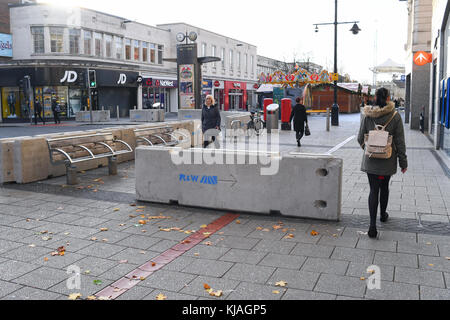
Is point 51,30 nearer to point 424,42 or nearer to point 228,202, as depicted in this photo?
point 424,42

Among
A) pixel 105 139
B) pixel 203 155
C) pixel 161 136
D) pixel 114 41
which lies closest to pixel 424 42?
pixel 161 136

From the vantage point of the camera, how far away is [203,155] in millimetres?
7066

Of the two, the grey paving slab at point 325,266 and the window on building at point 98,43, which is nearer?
the grey paving slab at point 325,266

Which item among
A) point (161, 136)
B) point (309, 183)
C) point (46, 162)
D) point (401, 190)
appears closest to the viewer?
point (309, 183)

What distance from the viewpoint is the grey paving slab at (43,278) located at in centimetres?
429

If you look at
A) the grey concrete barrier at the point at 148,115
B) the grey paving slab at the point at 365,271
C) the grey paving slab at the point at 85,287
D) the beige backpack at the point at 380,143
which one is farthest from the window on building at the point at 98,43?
the grey paving slab at the point at 365,271

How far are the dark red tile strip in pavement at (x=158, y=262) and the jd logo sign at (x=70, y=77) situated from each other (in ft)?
102

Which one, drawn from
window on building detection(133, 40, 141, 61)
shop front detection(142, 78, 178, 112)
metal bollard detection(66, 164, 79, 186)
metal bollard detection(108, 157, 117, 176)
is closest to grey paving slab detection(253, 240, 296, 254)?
Answer: metal bollard detection(66, 164, 79, 186)

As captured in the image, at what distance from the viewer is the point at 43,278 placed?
175 inches

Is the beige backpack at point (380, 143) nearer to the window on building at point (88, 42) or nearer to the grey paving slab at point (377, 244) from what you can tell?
the grey paving slab at point (377, 244)

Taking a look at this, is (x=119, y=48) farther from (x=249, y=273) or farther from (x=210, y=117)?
(x=249, y=273)

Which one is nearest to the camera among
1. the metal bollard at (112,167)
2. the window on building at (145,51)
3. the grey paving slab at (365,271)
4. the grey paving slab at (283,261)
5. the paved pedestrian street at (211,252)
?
the paved pedestrian street at (211,252)

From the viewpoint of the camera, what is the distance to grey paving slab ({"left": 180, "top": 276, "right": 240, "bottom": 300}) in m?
4.06

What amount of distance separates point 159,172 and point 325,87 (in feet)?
140
